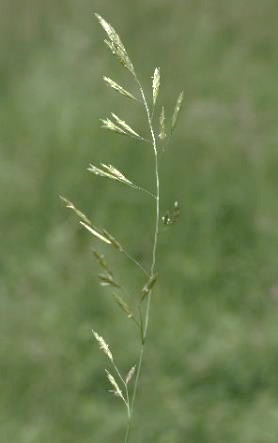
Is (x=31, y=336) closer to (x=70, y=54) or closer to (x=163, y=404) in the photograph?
(x=163, y=404)

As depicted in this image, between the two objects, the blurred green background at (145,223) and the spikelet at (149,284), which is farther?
the blurred green background at (145,223)

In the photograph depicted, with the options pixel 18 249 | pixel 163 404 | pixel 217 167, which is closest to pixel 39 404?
pixel 163 404

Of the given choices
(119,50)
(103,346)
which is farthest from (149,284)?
(119,50)

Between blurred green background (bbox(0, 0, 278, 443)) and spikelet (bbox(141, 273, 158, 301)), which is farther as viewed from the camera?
blurred green background (bbox(0, 0, 278, 443))

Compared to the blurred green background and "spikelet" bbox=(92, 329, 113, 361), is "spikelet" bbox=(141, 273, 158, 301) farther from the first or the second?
the blurred green background

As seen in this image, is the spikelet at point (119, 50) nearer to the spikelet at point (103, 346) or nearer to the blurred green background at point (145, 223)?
the spikelet at point (103, 346)

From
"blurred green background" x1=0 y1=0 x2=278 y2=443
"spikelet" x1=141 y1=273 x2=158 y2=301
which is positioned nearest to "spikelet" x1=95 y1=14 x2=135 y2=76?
"spikelet" x1=141 y1=273 x2=158 y2=301

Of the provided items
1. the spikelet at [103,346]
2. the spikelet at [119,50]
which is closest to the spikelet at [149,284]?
the spikelet at [103,346]

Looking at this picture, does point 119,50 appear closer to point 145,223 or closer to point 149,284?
point 149,284
